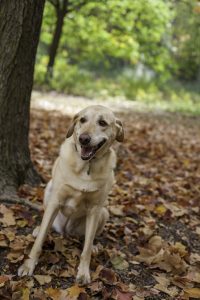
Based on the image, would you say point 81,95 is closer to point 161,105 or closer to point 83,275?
point 161,105

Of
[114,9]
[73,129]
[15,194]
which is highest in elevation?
[114,9]

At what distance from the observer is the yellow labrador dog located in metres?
3.41

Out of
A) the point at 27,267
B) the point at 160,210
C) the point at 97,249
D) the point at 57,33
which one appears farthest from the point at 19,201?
the point at 57,33

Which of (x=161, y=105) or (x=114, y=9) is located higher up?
(x=114, y=9)

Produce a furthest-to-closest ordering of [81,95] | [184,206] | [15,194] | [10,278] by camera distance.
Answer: [81,95] < [184,206] < [15,194] < [10,278]

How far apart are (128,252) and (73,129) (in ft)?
4.28

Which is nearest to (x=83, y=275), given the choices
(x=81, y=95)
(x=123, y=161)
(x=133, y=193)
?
(x=133, y=193)

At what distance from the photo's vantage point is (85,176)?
3.52 m

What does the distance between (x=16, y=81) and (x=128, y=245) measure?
2.01m

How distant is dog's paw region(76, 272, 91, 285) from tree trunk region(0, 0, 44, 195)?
1.46 metres

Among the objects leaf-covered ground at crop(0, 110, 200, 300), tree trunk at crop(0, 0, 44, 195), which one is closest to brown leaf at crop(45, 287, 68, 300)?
leaf-covered ground at crop(0, 110, 200, 300)

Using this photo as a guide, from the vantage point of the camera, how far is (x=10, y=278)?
324 cm

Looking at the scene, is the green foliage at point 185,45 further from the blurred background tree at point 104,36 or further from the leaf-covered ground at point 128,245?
the leaf-covered ground at point 128,245

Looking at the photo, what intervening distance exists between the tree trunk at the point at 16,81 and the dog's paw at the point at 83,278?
1458 millimetres
